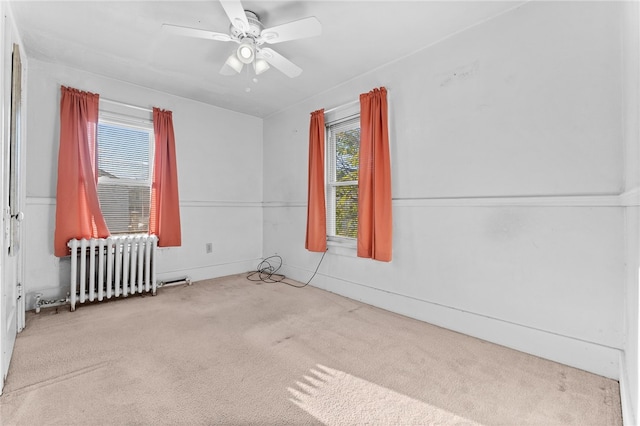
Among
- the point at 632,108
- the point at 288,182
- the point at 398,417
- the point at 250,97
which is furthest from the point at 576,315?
the point at 250,97

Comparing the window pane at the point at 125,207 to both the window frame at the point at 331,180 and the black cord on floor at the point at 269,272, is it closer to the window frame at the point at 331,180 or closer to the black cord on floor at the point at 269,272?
the black cord on floor at the point at 269,272

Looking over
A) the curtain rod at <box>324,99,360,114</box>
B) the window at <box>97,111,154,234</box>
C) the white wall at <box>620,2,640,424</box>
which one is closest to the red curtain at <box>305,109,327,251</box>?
the curtain rod at <box>324,99,360,114</box>

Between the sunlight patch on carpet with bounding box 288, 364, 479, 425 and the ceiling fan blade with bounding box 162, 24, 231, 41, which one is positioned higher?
the ceiling fan blade with bounding box 162, 24, 231, 41

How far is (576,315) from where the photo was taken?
70.6 inches

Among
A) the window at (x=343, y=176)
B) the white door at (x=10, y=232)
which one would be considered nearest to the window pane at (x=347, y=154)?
the window at (x=343, y=176)

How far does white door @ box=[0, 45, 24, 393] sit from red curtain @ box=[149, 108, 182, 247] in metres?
1.30

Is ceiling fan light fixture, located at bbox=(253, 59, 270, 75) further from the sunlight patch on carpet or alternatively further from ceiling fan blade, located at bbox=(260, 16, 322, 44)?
the sunlight patch on carpet

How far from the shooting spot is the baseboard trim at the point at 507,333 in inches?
67.2

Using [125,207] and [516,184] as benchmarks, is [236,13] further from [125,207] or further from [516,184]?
[125,207]

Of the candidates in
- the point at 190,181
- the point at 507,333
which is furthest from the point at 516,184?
the point at 190,181

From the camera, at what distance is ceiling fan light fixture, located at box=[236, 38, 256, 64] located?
2.14m

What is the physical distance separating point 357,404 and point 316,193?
7.67 ft

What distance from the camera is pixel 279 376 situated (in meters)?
1.68

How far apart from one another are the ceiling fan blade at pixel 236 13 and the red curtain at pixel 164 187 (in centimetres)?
193
